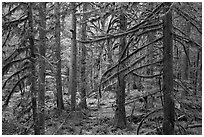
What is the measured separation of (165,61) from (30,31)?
145 inches

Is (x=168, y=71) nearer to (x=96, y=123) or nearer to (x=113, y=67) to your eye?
(x=113, y=67)

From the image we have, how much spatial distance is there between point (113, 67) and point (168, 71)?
148 centimetres

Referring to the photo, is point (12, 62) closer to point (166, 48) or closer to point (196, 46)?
point (166, 48)

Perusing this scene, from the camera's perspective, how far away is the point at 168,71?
614cm

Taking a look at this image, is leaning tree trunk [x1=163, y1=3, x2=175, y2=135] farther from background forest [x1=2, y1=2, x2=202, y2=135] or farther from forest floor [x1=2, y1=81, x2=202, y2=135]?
forest floor [x1=2, y1=81, x2=202, y2=135]

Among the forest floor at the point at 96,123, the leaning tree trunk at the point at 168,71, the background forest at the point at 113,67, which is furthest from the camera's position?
the forest floor at the point at 96,123

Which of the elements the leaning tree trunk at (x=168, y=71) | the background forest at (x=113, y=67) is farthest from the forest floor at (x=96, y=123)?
the leaning tree trunk at (x=168, y=71)

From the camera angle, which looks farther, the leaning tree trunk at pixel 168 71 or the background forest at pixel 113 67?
the background forest at pixel 113 67

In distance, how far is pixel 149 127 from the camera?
12016 mm

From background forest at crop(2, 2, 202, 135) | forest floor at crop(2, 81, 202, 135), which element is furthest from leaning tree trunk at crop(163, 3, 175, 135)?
forest floor at crop(2, 81, 202, 135)

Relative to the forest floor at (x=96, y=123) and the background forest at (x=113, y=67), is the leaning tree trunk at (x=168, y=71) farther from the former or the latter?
the forest floor at (x=96, y=123)

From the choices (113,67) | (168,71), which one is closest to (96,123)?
(113,67)

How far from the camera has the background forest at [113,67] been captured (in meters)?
6.36

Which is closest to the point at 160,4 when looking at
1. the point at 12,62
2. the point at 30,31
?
the point at 30,31
